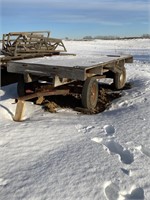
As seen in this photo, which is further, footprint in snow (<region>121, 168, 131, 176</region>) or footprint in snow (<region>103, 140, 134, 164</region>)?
footprint in snow (<region>103, 140, 134, 164</region>)

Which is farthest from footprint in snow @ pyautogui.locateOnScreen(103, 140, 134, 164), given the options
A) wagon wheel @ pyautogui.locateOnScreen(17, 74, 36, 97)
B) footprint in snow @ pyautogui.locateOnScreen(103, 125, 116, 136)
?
wagon wheel @ pyautogui.locateOnScreen(17, 74, 36, 97)

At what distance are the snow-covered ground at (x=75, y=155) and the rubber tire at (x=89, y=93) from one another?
1.26ft

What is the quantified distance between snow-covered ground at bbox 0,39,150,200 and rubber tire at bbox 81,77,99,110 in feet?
1.26

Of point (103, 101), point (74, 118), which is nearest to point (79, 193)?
point (74, 118)

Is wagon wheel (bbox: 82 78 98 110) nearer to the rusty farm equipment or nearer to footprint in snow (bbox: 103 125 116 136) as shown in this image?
footprint in snow (bbox: 103 125 116 136)

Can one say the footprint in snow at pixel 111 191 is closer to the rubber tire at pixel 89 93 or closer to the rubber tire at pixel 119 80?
the rubber tire at pixel 89 93

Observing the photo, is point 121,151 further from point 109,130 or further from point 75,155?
point 109,130

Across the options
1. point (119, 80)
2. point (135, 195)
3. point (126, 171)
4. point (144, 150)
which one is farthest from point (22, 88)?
point (135, 195)

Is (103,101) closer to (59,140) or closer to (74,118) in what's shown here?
(74,118)

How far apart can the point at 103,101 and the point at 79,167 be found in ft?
14.1

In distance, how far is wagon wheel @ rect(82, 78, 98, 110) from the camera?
7.21m

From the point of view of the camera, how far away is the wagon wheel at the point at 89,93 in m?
7.21

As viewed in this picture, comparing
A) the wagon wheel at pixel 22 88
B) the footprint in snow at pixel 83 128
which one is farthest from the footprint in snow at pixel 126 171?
the wagon wheel at pixel 22 88

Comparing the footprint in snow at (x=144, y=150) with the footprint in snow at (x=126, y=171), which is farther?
the footprint in snow at (x=144, y=150)
